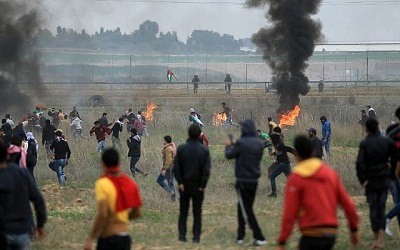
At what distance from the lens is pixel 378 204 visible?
37.9 ft

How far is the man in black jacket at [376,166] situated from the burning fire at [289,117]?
78.3ft

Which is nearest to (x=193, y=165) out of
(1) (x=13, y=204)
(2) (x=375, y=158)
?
(2) (x=375, y=158)

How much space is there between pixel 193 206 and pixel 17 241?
14.0 ft

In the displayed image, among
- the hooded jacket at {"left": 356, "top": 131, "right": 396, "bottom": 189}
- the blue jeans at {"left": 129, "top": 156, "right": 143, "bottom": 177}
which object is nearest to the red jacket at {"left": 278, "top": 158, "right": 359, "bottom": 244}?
the hooded jacket at {"left": 356, "top": 131, "right": 396, "bottom": 189}

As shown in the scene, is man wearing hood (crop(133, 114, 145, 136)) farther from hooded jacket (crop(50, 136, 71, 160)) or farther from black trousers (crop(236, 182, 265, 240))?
black trousers (crop(236, 182, 265, 240))

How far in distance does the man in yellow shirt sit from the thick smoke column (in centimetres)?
3227

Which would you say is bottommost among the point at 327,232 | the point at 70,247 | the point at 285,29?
the point at 70,247

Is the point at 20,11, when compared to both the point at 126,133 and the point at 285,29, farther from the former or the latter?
the point at 285,29

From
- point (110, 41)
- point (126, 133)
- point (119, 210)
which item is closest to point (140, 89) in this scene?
point (126, 133)

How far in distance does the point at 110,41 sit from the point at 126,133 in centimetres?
5934

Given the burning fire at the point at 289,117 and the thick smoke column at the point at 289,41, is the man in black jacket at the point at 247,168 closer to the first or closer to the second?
the burning fire at the point at 289,117

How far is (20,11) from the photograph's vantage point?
1609 inches

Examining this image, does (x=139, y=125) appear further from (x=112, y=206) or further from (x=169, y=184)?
(x=112, y=206)

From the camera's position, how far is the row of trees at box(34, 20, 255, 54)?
176 ft
